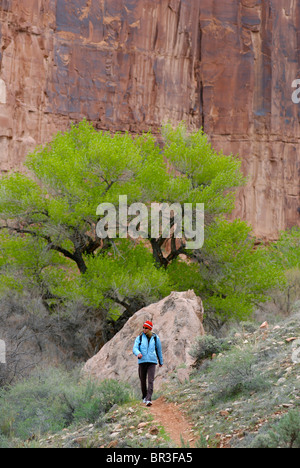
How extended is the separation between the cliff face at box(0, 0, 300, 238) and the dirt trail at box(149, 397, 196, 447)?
25.6 metres

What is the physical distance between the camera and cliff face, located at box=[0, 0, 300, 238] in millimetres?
34406

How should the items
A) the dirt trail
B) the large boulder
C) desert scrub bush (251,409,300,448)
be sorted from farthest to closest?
1. the large boulder
2. the dirt trail
3. desert scrub bush (251,409,300,448)

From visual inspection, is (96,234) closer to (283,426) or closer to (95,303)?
(95,303)

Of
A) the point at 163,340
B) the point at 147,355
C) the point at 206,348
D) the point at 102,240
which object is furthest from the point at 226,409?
the point at 102,240

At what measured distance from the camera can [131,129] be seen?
38719 mm

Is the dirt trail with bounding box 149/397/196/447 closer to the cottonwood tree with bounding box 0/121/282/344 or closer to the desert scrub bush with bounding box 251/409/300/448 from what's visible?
the desert scrub bush with bounding box 251/409/300/448

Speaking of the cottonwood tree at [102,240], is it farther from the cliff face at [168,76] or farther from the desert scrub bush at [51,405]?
the cliff face at [168,76]

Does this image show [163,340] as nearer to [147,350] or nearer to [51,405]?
[51,405]

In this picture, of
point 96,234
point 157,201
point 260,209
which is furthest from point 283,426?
point 260,209

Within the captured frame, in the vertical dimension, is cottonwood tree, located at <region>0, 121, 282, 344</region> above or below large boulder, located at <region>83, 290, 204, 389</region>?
above

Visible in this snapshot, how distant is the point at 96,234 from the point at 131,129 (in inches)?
782

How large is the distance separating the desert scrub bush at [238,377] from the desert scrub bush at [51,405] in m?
1.66

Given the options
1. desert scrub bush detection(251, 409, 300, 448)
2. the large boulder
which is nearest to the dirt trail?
desert scrub bush detection(251, 409, 300, 448)

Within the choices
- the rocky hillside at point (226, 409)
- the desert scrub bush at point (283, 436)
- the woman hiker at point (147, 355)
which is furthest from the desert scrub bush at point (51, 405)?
the desert scrub bush at point (283, 436)
